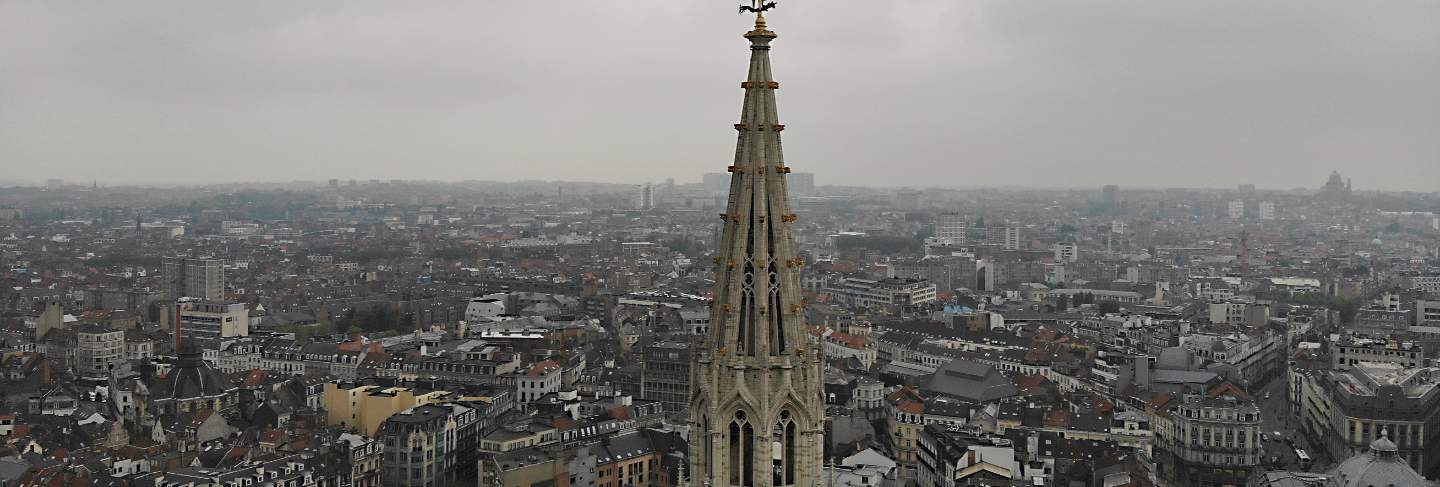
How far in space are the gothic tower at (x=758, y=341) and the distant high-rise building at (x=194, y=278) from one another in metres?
127

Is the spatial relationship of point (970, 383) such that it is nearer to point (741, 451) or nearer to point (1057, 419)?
point (1057, 419)

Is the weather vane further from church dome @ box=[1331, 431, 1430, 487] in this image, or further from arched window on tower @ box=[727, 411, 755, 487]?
church dome @ box=[1331, 431, 1430, 487]

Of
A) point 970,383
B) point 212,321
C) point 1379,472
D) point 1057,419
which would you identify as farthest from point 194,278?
point 1379,472

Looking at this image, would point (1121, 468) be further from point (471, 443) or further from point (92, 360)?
point (92, 360)

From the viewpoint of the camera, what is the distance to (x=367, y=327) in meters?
113

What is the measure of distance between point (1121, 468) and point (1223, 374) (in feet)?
95.8

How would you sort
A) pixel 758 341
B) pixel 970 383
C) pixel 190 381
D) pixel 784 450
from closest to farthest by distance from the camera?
1. pixel 758 341
2. pixel 784 450
3. pixel 970 383
4. pixel 190 381

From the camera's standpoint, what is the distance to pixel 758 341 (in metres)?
16.8

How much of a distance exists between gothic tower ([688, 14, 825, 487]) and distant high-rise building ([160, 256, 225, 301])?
127 m

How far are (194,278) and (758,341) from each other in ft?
448

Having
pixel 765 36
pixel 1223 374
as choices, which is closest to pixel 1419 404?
pixel 1223 374

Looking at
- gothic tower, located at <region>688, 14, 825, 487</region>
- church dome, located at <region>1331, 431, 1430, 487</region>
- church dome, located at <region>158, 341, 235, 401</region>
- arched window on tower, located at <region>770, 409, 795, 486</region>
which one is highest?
gothic tower, located at <region>688, 14, 825, 487</region>

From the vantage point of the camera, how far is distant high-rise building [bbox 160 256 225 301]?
5468 inches

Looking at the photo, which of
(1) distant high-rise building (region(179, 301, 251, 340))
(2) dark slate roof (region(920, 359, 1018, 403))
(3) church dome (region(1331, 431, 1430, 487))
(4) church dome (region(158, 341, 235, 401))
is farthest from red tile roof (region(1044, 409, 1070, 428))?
(1) distant high-rise building (region(179, 301, 251, 340))
